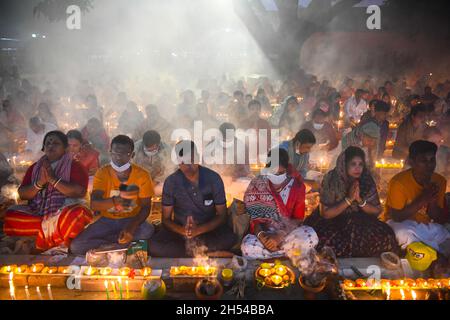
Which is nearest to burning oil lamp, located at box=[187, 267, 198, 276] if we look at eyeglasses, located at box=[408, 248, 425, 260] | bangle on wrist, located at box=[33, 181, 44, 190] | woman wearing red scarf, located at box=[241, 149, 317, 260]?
woman wearing red scarf, located at box=[241, 149, 317, 260]

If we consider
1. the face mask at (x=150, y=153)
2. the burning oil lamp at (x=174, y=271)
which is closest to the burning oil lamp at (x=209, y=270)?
the burning oil lamp at (x=174, y=271)

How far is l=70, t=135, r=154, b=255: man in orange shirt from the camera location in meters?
3.92

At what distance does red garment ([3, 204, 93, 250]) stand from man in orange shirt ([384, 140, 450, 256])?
348cm

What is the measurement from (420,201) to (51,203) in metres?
4.14

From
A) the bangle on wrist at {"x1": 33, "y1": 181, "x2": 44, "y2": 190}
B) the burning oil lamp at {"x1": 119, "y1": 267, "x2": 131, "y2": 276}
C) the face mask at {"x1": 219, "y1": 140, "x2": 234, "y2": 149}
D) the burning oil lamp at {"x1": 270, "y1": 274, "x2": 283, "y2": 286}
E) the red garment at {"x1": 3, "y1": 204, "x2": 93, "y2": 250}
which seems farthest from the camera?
the face mask at {"x1": 219, "y1": 140, "x2": 234, "y2": 149}

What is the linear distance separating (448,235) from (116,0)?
51.4 ft

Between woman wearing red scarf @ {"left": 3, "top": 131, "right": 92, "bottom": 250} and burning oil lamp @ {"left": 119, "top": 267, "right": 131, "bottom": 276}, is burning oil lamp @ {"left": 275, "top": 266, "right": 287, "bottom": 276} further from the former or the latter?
woman wearing red scarf @ {"left": 3, "top": 131, "right": 92, "bottom": 250}

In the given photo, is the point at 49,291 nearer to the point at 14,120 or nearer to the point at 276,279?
the point at 276,279

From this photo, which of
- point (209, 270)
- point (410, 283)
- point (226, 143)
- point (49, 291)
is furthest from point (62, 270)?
point (410, 283)

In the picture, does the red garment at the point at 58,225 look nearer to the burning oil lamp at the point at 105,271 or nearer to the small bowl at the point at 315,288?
the burning oil lamp at the point at 105,271

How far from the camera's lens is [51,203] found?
4.02 metres

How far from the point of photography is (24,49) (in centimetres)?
1656

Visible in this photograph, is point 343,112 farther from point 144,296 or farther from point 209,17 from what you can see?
point 209,17

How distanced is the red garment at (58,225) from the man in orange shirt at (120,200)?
0.12 m
